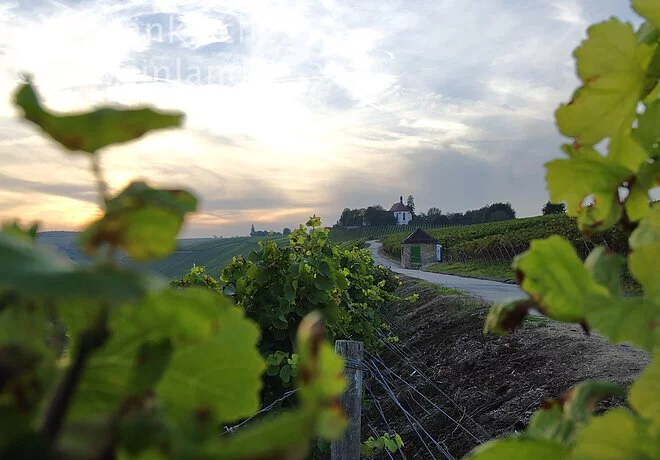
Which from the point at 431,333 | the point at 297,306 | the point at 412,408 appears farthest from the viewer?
the point at 431,333

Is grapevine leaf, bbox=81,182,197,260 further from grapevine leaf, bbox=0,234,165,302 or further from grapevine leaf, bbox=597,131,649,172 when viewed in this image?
grapevine leaf, bbox=597,131,649,172

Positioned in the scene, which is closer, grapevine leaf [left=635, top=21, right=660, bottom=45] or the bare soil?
grapevine leaf [left=635, top=21, right=660, bottom=45]

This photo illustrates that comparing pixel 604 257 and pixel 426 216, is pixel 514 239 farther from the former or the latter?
pixel 426 216

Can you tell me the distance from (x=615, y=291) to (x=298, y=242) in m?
5.57

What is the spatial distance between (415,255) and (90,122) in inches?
1607

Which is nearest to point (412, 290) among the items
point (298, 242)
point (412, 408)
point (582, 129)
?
point (412, 408)

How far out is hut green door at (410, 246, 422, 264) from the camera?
4003cm

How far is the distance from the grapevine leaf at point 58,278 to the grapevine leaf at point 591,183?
52 cm

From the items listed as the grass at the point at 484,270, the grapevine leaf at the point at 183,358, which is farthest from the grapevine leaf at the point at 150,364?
the grass at the point at 484,270

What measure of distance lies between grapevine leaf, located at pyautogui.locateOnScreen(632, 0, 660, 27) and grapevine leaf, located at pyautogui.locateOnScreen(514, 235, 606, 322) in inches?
10.5

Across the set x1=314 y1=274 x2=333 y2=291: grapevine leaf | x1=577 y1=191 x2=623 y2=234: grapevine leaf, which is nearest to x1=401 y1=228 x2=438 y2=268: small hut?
x1=314 y1=274 x2=333 y2=291: grapevine leaf

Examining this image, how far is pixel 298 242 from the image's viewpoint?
239 inches

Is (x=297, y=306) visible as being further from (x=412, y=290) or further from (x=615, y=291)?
(x=412, y=290)

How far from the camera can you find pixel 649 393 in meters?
0.44
